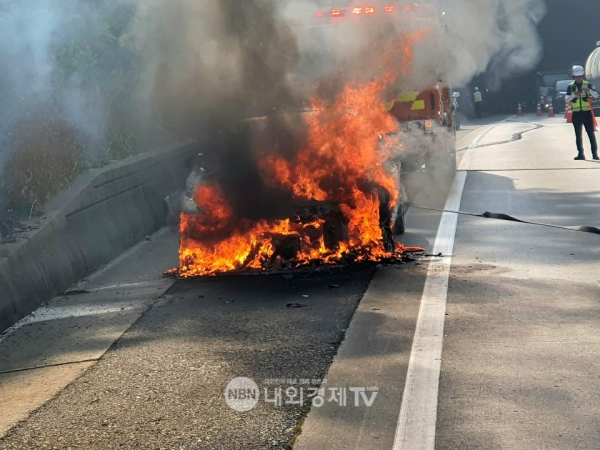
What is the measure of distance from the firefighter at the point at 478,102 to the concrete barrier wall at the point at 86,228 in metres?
36.7

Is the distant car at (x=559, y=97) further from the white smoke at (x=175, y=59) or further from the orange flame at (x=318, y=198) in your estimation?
the orange flame at (x=318, y=198)

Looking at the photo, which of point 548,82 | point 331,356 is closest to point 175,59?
point 331,356

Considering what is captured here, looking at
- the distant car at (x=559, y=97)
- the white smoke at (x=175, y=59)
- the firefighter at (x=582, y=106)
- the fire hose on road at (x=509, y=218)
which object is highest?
the white smoke at (x=175, y=59)

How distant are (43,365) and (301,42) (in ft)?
20.6

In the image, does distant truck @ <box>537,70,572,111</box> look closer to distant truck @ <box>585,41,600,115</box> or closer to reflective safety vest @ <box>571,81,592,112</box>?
distant truck @ <box>585,41,600,115</box>

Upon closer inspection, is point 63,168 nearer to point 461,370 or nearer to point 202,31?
point 202,31

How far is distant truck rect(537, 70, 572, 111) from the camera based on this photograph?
172ft

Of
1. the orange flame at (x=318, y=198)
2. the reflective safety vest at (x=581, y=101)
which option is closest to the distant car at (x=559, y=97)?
the reflective safety vest at (x=581, y=101)

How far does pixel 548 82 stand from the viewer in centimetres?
5394

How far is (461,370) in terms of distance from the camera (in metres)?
5.78

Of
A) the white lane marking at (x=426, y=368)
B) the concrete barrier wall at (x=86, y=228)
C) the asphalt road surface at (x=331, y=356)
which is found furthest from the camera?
the concrete barrier wall at (x=86, y=228)

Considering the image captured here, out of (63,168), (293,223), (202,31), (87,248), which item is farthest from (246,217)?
(202,31)

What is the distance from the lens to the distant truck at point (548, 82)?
52469mm

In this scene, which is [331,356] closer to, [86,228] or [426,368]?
[426,368]
